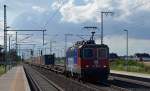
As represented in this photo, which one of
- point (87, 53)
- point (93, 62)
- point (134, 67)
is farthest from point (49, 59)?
point (93, 62)

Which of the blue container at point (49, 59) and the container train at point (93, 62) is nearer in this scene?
the container train at point (93, 62)

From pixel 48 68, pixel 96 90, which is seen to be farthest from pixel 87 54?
pixel 48 68

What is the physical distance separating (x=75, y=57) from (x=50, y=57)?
48104 millimetres

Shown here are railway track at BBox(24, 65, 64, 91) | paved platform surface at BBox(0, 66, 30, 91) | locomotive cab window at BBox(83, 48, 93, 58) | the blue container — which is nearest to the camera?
paved platform surface at BBox(0, 66, 30, 91)

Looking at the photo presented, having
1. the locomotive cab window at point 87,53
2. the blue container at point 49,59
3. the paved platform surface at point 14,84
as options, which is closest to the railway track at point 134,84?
the locomotive cab window at point 87,53

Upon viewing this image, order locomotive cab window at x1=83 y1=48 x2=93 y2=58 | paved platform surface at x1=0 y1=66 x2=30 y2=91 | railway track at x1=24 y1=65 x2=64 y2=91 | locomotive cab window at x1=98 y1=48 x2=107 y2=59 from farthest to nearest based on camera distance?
locomotive cab window at x1=83 y1=48 x2=93 y2=58 → locomotive cab window at x1=98 y1=48 x2=107 y2=59 → railway track at x1=24 y1=65 x2=64 y2=91 → paved platform surface at x1=0 y1=66 x2=30 y2=91

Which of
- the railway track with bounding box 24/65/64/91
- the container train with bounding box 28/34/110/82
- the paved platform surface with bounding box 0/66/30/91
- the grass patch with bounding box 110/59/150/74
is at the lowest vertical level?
the railway track with bounding box 24/65/64/91

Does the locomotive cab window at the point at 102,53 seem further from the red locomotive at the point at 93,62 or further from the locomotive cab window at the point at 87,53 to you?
the locomotive cab window at the point at 87,53

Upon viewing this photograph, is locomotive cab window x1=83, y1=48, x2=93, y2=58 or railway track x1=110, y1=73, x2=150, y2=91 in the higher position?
locomotive cab window x1=83, y1=48, x2=93, y2=58

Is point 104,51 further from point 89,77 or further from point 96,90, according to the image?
point 96,90

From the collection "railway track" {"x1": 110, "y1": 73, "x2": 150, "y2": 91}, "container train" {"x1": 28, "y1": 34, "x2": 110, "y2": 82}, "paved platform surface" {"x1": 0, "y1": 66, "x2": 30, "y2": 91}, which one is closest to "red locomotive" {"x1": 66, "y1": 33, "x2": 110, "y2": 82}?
"container train" {"x1": 28, "y1": 34, "x2": 110, "y2": 82}

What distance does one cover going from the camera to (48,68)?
84750mm

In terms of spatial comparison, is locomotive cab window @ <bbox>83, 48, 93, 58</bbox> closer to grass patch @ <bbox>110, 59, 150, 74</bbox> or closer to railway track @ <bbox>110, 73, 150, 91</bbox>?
railway track @ <bbox>110, 73, 150, 91</bbox>

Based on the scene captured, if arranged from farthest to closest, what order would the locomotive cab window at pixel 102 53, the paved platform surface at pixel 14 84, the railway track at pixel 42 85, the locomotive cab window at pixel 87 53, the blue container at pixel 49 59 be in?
the blue container at pixel 49 59 < the locomotive cab window at pixel 87 53 < the locomotive cab window at pixel 102 53 < the railway track at pixel 42 85 < the paved platform surface at pixel 14 84
